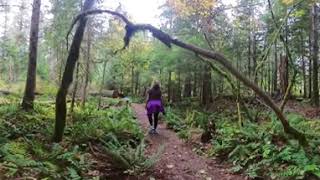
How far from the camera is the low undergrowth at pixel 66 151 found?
6.75m

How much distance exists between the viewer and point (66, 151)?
→ 8.56 metres

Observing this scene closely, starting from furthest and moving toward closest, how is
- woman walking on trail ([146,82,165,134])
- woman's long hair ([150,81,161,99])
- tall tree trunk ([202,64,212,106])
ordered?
tall tree trunk ([202,64,212,106])
woman's long hair ([150,81,161,99])
woman walking on trail ([146,82,165,134])

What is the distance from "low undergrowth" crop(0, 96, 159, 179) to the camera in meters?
6.75

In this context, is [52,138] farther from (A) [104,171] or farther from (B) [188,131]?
(B) [188,131]

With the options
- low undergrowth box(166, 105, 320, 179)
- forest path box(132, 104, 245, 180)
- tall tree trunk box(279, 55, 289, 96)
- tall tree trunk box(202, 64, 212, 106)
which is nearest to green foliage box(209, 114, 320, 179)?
low undergrowth box(166, 105, 320, 179)

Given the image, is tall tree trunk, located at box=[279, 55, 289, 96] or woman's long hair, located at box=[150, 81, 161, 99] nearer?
woman's long hair, located at box=[150, 81, 161, 99]

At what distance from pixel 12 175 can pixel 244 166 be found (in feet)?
16.7

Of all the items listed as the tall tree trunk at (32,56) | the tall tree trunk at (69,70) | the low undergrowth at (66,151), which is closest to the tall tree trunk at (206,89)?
the tall tree trunk at (32,56)

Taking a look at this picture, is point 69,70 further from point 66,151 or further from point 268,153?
point 268,153

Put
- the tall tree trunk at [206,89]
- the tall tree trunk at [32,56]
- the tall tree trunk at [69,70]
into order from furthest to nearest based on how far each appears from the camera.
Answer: the tall tree trunk at [206,89] < the tall tree trunk at [32,56] < the tall tree trunk at [69,70]

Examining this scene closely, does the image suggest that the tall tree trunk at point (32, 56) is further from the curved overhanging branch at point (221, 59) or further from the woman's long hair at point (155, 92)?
the curved overhanging branch at point (221, 59)

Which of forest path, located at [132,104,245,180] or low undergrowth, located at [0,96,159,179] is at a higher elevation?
low undergrowth, located at [0,96,159,179]

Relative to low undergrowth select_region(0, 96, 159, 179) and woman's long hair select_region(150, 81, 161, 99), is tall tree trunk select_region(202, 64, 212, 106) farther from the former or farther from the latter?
low undergrowth select_region(0, 96, 159, 179)

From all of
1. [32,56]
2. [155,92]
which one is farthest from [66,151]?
[32,56]
